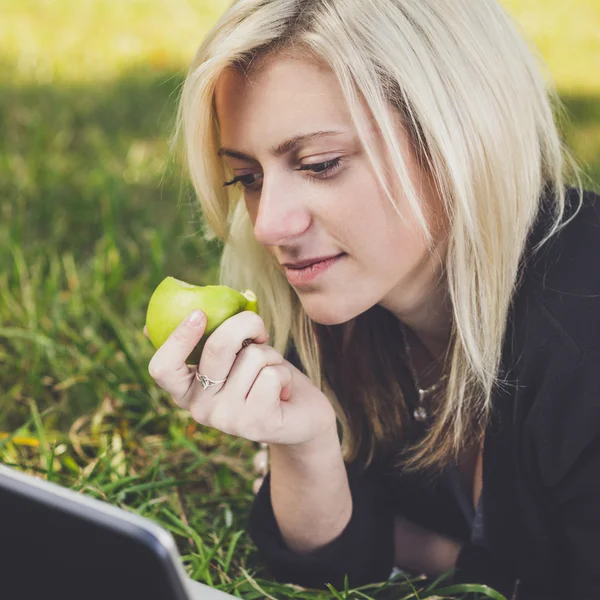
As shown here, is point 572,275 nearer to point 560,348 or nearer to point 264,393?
point 560,348

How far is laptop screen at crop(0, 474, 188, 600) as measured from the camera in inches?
34.3

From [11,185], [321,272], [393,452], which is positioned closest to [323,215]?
[321,272]

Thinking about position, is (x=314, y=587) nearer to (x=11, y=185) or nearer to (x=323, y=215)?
(x=323, y=215)

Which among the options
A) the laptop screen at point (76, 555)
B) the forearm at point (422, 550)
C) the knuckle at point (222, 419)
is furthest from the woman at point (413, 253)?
the laptop screen at point (76, 555)

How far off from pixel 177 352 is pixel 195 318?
73 millimetres

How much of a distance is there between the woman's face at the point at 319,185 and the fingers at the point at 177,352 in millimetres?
237

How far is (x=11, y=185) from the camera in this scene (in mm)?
3814

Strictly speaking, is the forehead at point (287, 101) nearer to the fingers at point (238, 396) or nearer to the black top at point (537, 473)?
the fingers at point (238, 396)

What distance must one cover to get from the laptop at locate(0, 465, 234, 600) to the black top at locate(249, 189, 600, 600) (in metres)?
1.01

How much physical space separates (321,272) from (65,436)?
1.18m

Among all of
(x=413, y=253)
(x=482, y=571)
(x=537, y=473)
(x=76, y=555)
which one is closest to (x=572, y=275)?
(x=413, y=253)

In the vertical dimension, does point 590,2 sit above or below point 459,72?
above

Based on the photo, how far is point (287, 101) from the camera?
1.65 metres

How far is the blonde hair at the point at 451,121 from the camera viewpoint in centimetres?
164
